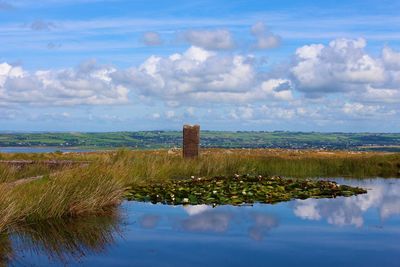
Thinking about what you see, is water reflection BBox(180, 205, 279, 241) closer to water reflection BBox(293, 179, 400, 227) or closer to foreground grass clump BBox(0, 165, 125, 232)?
water reflection BBox(293, 179, 400, 227)

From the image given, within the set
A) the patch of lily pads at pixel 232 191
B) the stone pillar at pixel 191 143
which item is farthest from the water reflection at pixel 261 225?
the stone pillar at pixel 191 143

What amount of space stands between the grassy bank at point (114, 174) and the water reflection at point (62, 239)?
1.13ft

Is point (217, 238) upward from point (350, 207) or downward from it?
downward

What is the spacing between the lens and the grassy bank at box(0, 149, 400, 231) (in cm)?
1321

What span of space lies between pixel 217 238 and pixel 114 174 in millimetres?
5382

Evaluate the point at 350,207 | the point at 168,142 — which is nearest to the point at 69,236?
the point at 350,207

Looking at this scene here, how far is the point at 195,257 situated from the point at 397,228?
595 cm

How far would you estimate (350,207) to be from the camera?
56.6ft

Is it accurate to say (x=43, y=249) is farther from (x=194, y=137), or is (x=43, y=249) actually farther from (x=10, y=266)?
(x=194, y=137)

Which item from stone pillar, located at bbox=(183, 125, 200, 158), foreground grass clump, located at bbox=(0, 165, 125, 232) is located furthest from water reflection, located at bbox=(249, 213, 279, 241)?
stone pillar, located at bbox=(183, 125, 200, 158)

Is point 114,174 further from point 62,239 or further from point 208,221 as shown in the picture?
point 62,239

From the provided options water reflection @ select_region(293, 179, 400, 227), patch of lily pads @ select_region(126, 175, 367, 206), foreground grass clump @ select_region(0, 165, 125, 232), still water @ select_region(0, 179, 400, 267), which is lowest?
still water @ select_region(0, 179, 400, 267)

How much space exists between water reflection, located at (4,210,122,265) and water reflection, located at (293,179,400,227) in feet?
17.9

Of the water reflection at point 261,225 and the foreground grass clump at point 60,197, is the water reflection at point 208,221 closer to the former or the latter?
the water reflection at point 261,225
